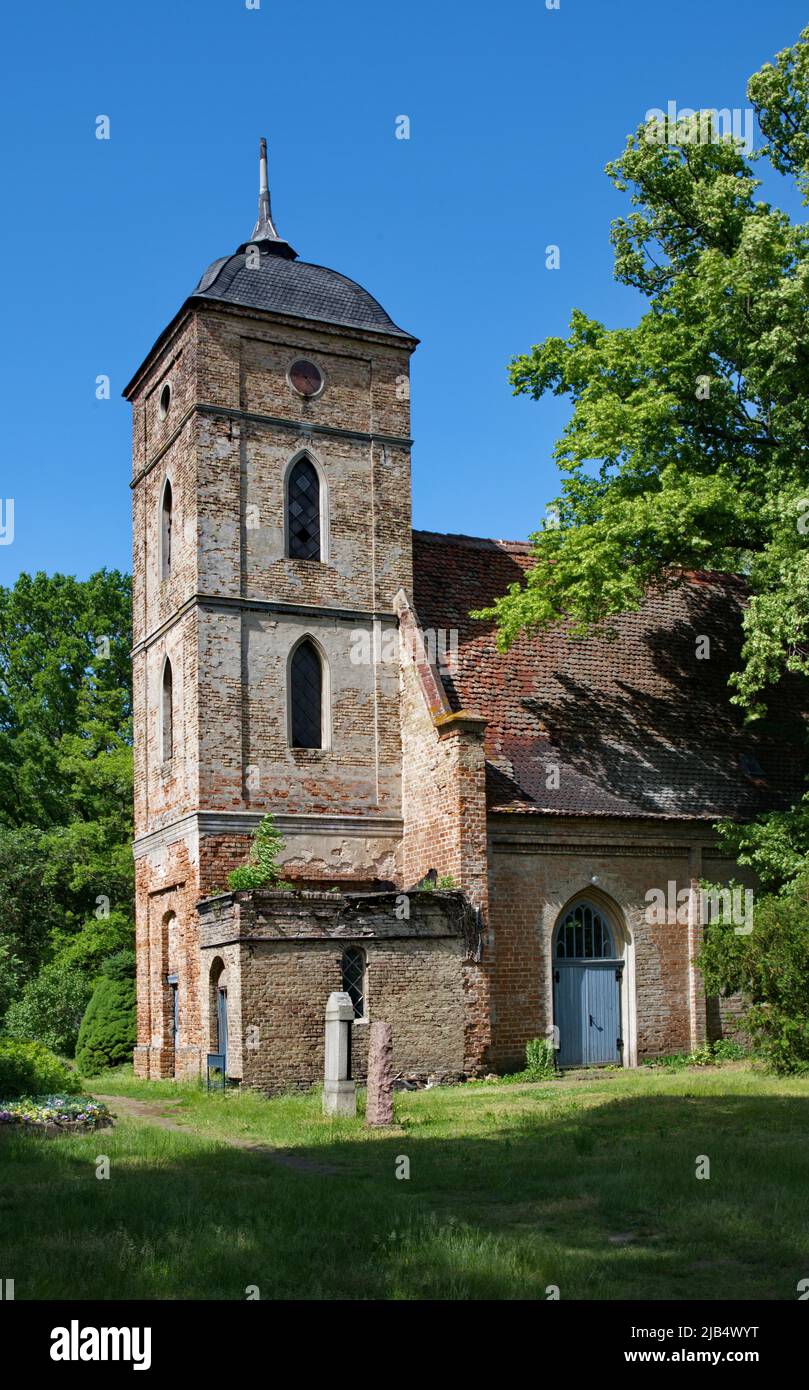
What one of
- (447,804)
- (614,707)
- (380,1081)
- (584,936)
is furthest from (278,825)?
(380,1081)

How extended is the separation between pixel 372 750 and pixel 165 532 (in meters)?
5.82

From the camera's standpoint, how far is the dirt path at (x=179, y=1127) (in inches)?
506

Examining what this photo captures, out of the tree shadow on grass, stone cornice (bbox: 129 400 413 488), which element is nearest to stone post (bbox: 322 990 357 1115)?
the tree shadow on grass

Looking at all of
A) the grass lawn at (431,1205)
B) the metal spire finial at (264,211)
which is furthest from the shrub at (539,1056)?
the metal spire finial at (264,211)

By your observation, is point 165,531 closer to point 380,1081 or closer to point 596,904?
point 596,904

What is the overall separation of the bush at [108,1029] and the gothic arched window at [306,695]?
26.5 feet

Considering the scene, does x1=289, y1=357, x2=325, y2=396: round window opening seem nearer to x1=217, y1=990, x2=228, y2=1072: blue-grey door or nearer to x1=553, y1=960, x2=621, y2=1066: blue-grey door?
x1=217, y1=990, x2=228, y2=1072: blue-grey door

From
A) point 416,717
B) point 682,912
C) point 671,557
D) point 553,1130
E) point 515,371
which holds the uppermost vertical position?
point 515,371

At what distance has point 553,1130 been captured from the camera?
14805 millimetres

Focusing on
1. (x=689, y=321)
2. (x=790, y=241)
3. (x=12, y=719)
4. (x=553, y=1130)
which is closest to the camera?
(x=553, y=1130)

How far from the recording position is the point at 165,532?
26078 millimetres
